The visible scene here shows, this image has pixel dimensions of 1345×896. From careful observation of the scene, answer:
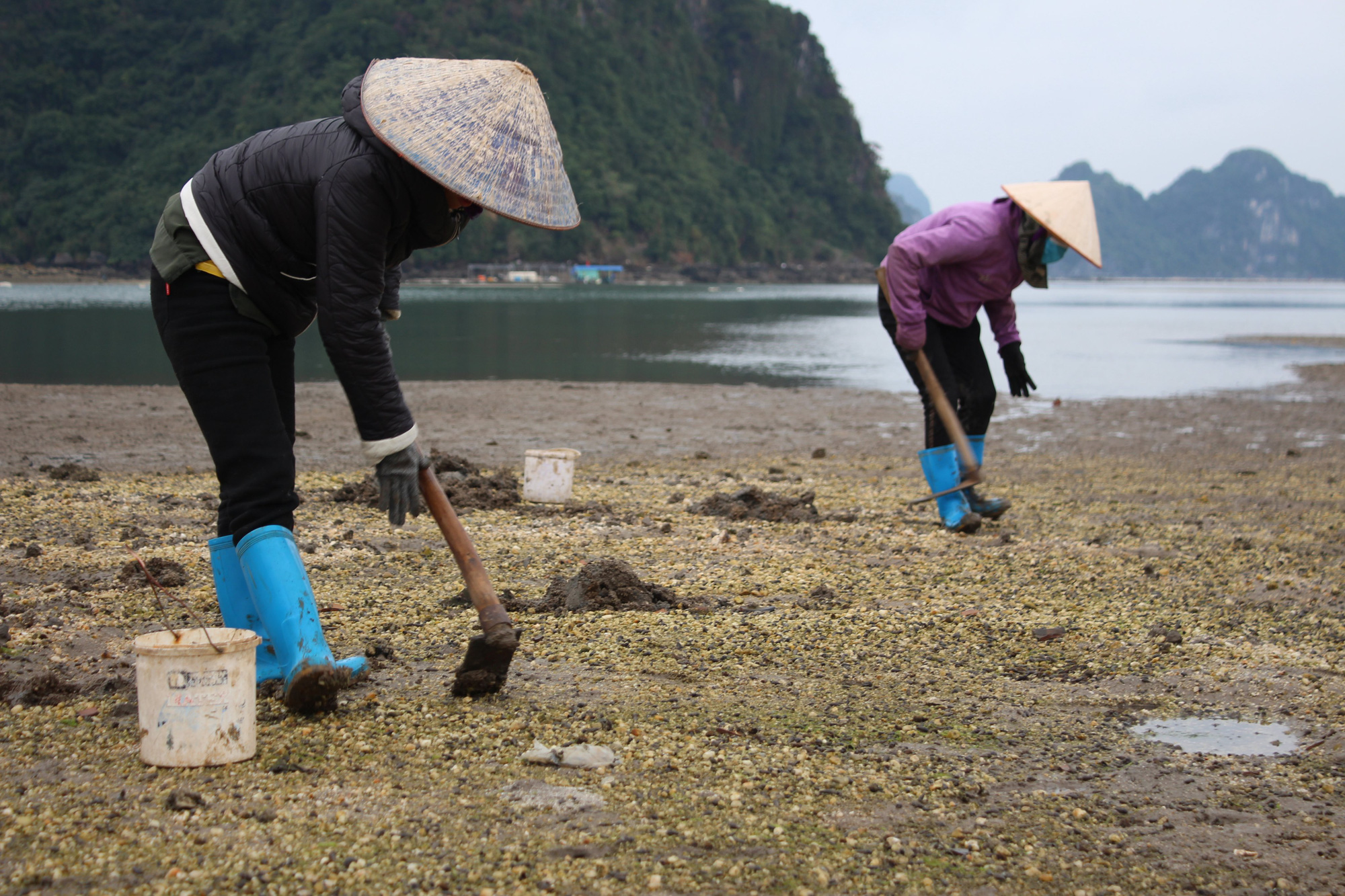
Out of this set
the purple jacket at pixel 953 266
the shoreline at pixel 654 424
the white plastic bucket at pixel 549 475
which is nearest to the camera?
the purple jacket at pixel 953 266

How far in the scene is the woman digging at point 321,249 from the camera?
310 cm

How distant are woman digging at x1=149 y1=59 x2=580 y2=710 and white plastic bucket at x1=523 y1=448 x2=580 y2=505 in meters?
3.95

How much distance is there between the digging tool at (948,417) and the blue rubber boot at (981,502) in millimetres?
132

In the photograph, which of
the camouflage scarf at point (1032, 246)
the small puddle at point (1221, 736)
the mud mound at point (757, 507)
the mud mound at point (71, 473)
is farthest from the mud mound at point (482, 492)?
the small puddle at point (1221, 736)

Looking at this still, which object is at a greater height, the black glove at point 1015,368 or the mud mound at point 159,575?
the black glove at point 1015,368

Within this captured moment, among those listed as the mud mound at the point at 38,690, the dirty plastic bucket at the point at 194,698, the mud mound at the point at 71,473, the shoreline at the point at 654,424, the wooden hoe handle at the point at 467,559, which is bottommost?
the shoreline at the point at 654,424

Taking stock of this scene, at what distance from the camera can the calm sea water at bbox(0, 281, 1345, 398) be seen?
21.0 m

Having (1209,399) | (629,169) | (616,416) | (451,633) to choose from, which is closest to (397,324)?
(616,416)

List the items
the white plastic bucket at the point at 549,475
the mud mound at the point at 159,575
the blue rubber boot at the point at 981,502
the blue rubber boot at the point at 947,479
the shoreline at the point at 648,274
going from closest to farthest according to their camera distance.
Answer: the mud mound at the point at 159,575
the blue rubber boot at the point at 947,479
the blue rubber boot at the point at 981,502
the white plastic bucket at the point at 549,475
the shoreline at the point at 648,274

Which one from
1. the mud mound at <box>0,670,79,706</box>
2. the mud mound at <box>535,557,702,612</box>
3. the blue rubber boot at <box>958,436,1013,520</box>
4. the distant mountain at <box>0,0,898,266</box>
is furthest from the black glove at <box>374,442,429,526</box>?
the distant mountain at <box>0,0,898,266</box>

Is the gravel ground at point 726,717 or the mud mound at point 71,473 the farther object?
the mud mound at point 71,473

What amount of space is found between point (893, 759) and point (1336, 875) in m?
1.11

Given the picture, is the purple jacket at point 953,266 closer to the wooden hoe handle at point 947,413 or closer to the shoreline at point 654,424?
the wooden hoe handle at point 947,413

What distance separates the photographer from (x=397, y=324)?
3184cm
